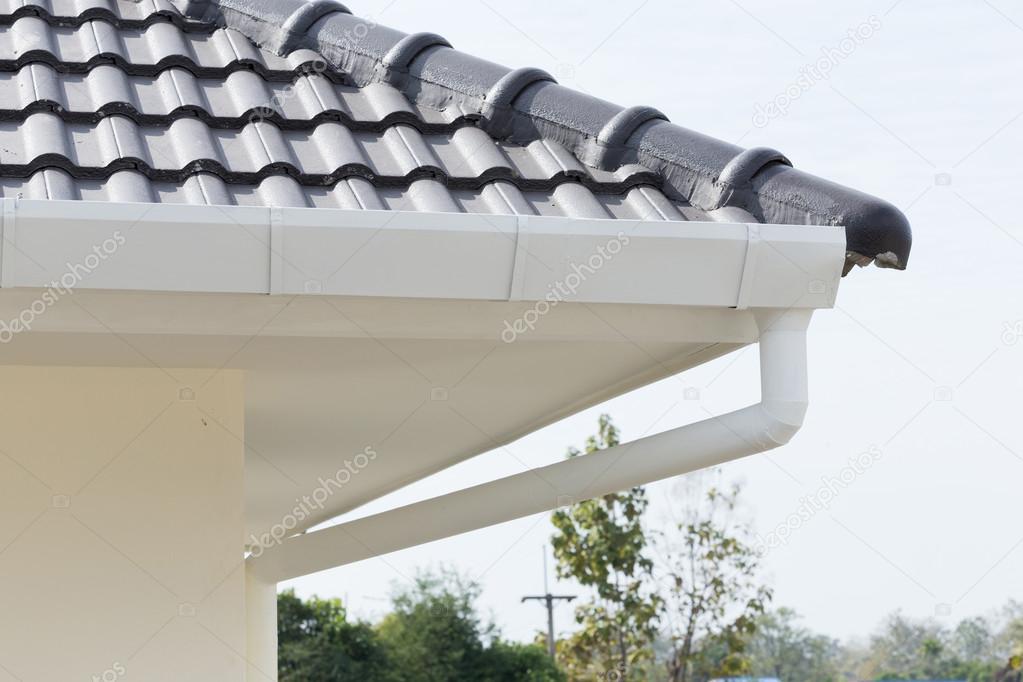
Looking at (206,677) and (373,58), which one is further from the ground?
(373,58)

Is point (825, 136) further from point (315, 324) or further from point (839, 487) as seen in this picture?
point (315, 324)

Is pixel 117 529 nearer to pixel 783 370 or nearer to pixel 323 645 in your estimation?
pixel 783 370

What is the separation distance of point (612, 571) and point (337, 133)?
14935 mm

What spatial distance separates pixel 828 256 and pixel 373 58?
1497 mm

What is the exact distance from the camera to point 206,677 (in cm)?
252

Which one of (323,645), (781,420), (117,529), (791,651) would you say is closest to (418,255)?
(781,420)

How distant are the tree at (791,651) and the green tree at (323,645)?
59.0ft

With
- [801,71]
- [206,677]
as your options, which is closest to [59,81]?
[206,677]

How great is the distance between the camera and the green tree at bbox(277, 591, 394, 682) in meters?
17.4

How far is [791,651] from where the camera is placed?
36188 mm

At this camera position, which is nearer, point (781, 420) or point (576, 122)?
point (781, 420)

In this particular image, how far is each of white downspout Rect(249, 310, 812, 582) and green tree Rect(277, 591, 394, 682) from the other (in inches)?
583

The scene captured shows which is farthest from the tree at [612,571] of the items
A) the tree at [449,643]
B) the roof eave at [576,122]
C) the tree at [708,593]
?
the roof eave at [576,122]

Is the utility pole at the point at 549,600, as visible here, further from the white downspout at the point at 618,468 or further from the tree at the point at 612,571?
the white downspout at the point at 618,468
